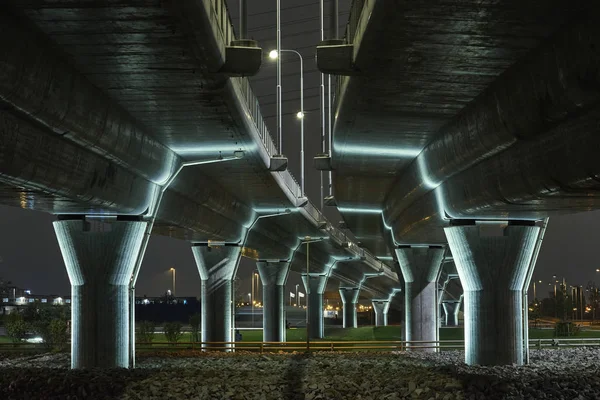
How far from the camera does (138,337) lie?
2277 inches

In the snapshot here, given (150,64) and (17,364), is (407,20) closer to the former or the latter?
(150,64)

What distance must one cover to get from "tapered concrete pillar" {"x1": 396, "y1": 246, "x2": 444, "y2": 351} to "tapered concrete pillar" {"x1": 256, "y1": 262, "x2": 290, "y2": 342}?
21.5m

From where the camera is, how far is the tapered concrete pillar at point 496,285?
1255 inches

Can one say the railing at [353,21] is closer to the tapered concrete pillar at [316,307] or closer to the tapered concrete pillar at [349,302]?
the tapered concrete pillar at [316,307]

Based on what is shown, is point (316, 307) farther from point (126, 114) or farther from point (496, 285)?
point (126, 114)

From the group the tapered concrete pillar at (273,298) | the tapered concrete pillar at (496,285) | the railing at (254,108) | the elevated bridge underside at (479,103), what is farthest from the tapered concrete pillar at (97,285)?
the tapered concrete pillar at (273,298)

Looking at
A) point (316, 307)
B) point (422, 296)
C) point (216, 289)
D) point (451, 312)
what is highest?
point (216, 289)

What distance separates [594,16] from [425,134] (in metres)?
13.6

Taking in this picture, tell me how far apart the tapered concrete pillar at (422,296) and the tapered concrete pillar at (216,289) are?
1037 cm

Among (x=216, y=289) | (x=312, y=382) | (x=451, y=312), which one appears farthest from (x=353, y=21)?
(x=451, y=312)

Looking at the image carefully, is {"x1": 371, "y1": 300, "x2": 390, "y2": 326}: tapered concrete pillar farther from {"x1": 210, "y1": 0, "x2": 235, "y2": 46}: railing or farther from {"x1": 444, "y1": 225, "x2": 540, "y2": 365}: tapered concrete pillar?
{"x1": 210, "y1": 0, "x2": 235, "y2": 46}: railing

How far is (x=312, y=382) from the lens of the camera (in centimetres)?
2700

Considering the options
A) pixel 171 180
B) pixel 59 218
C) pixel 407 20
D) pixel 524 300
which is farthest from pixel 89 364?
pixel 407 20

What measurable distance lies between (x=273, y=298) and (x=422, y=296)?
934 inches
